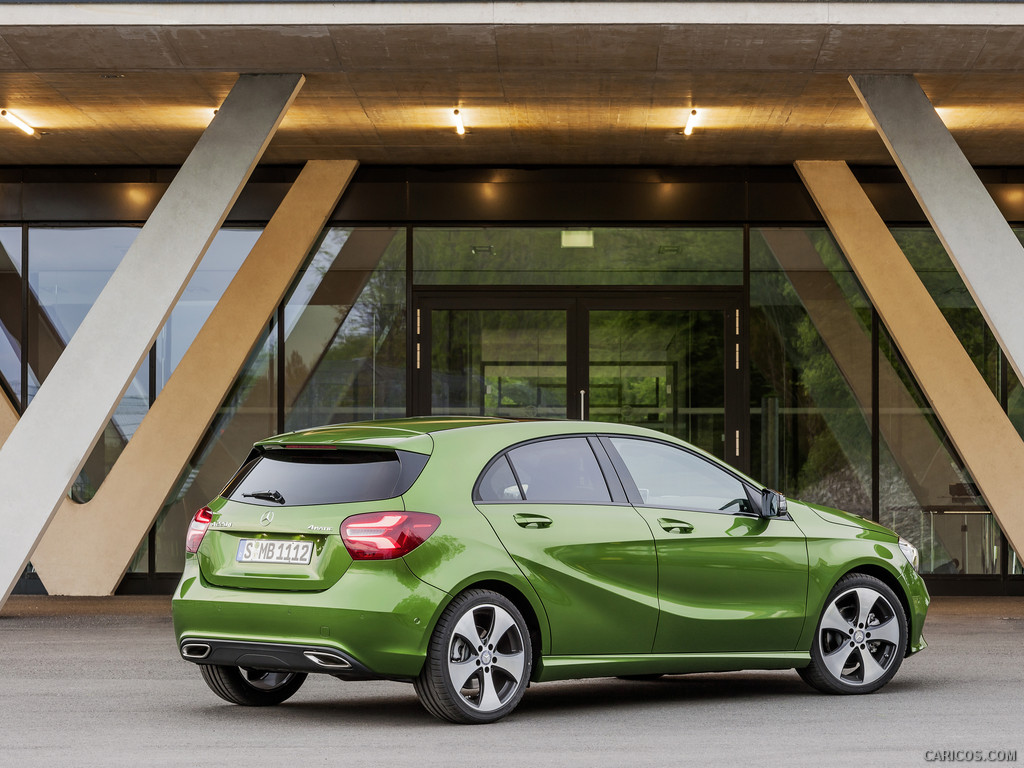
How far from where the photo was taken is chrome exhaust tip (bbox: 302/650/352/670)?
6.74m

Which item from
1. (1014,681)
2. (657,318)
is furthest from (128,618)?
(1014,681)

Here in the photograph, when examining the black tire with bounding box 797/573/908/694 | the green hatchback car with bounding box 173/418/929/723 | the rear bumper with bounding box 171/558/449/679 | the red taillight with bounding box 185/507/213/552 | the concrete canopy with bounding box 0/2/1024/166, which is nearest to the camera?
the rear bumper with bounding box 171/558/449/679

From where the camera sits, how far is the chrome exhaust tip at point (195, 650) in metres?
7.12

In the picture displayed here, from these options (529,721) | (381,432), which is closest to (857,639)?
(529,721)

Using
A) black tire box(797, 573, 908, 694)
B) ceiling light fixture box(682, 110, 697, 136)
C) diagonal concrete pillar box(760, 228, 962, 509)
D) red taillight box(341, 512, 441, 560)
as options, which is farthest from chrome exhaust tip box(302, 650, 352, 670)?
diagonal concrete pillar box(760, 228, 962, 509)

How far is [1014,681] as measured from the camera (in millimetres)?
8953

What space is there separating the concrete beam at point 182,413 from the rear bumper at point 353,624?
29.1 feet

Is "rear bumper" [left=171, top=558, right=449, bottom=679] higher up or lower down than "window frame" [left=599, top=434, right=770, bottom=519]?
lower down

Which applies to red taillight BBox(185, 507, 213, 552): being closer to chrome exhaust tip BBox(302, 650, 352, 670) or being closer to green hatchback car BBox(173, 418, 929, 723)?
green hatchback car BBox(173, 418, 929, 723)

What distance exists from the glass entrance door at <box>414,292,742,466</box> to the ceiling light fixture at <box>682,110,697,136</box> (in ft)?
7.31

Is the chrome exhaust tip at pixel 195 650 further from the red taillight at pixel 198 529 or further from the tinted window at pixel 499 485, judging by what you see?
the tinted window at pixel 499 485

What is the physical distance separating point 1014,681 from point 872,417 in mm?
6947

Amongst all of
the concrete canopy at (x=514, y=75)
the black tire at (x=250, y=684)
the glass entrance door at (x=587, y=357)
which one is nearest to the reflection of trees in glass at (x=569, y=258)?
the glass entrance door at (x=587, y=357)

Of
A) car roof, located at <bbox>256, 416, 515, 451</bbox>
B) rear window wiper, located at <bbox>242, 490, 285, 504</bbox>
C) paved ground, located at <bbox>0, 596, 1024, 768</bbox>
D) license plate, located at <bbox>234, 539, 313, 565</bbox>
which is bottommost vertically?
paved ground, located at <bbox>0, 596, 1024, 768</bbox>
